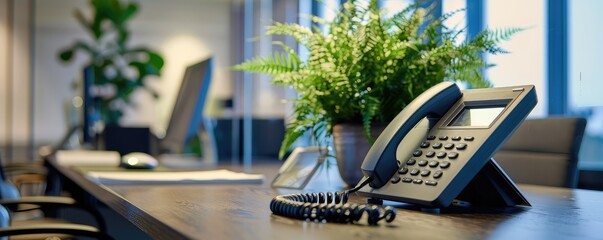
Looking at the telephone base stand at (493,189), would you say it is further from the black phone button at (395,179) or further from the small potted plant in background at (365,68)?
the small potted plant in background at (365,68)

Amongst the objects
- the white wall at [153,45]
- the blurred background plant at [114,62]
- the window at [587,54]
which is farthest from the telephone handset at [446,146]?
the white wall at [153,45]

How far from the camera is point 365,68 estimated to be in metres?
1.13

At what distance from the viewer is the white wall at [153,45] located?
23.0ft

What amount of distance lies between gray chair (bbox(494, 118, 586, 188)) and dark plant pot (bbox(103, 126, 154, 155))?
175cm

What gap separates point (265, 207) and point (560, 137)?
2.93ft

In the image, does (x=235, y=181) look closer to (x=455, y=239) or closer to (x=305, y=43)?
(x=305, y=43)

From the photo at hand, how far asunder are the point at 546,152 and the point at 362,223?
3.25 ft

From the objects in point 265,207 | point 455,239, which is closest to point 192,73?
point 265,207

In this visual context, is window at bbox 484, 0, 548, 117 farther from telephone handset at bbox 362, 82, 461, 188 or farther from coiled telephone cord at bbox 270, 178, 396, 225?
coiled telephone cord at bbox 270, 178, 396, 225

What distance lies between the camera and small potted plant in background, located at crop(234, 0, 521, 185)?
42.8 inches

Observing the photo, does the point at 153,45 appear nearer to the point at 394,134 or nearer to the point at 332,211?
the point at 394,134

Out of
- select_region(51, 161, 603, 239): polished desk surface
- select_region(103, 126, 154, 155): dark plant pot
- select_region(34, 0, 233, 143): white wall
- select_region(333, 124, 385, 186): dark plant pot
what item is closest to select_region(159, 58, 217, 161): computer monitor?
select_region(103, 126, 154, 155): dark plant pot

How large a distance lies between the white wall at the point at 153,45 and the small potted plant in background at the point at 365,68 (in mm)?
5996

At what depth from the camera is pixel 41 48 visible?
22.9 ft
